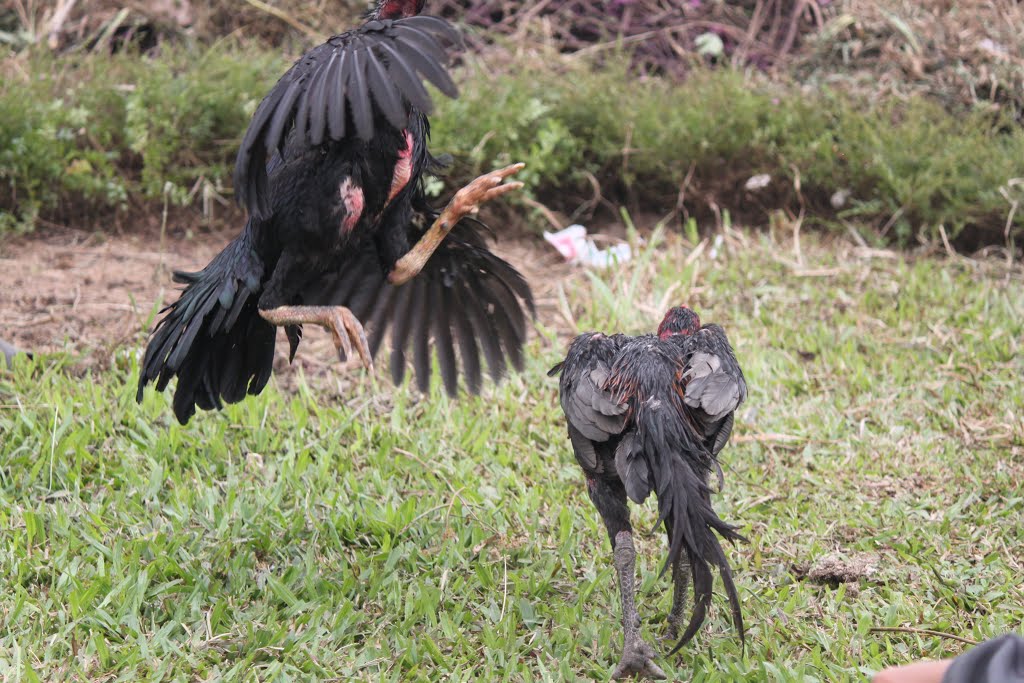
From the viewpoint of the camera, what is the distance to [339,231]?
3.60 m

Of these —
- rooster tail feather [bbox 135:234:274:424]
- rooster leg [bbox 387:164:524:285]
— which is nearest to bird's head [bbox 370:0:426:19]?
rooster leg [bbox 387:164:524:285]

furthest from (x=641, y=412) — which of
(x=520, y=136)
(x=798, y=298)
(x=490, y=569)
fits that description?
(x=520, y=136)

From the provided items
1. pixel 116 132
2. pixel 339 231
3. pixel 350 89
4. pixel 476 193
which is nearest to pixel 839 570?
pixel 476 193

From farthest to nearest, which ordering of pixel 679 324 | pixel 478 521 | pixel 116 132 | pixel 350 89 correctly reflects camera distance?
pixel 116 132 → pixel 478 521 → pixel 679 324 → pixel 350 89

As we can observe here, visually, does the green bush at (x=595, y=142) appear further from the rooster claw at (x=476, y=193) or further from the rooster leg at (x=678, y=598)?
the rooster leg at (x=678, y=598)

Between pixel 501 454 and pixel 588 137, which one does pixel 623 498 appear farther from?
pixel 588 137

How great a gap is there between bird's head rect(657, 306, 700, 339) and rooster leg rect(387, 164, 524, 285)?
70 cm

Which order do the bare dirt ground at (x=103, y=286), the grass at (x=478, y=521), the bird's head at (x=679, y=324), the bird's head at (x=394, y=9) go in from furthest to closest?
the bare dirt ground at (x=103, y=286), the bird's head at (x=394, y=9), the bird's head at (x=679, y=324), the grass at (x=478, y=521)

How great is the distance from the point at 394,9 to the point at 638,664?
2412 millimetres

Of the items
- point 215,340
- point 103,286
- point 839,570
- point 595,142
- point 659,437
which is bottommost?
point 839,570

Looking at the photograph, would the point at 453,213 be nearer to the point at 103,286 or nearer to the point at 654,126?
the point at 103,286

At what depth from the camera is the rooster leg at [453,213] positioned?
369 centimetres

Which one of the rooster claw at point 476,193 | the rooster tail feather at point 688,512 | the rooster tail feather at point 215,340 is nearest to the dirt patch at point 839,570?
the rooster tail feather at point 688,512

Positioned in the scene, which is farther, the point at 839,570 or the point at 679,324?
the point at 839,570
